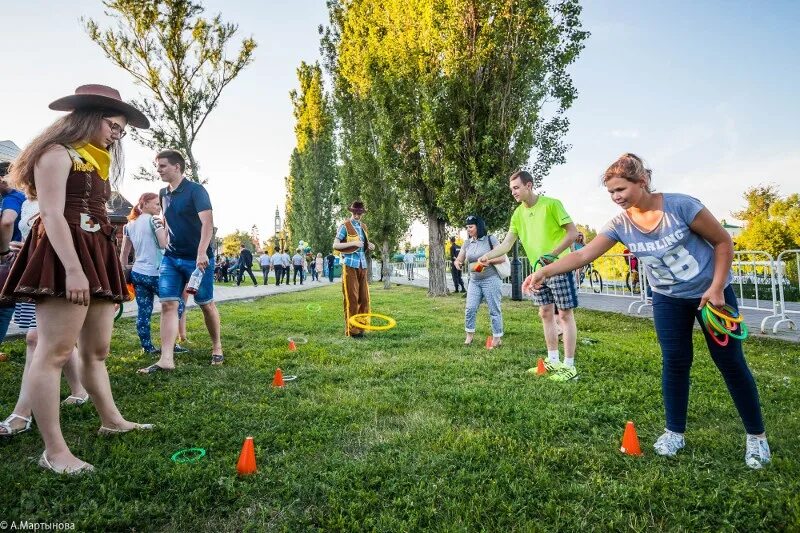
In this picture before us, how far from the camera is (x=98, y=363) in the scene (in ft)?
9.34

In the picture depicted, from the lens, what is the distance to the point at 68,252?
2.37 metres

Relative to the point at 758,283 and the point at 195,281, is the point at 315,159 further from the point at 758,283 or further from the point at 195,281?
the point at 195,281

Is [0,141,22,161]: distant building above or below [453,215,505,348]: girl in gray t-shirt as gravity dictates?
above

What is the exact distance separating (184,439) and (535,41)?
1483cm

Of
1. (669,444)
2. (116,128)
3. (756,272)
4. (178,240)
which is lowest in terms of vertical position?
(669,444)

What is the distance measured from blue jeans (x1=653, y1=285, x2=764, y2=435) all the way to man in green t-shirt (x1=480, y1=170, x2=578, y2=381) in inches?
65.6

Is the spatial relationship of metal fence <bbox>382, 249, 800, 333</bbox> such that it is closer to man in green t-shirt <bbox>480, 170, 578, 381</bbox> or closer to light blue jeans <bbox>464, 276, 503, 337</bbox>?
light blue jeans <bbox>464, 276, 503, 337</bbox>

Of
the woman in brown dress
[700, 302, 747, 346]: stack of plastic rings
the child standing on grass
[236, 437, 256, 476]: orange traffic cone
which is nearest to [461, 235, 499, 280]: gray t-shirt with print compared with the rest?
the child standing on grass

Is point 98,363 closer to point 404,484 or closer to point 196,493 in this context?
point 196,493

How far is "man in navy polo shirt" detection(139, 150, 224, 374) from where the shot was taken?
15.9 ft

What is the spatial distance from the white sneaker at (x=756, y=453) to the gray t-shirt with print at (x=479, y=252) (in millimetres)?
4009

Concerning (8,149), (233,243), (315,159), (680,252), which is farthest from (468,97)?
(233,243)

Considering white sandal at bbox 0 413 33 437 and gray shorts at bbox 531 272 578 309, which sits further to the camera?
gray shorts at bbox 531 272 578 309

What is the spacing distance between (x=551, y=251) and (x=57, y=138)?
4.24 meters
